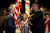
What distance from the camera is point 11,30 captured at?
2.78 m

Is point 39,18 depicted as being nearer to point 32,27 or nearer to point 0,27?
point 32,27

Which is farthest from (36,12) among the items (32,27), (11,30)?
(11,30)

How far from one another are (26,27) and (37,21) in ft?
1.18

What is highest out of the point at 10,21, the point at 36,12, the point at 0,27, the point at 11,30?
the point at 36,12

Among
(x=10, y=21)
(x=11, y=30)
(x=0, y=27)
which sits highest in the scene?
(x=10, y=21)

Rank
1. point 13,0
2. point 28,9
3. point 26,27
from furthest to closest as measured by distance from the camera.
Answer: point 13,0, point 28,9, point 26,27

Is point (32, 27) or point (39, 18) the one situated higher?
point (39, 18)

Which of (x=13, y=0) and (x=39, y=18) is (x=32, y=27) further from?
(x=13, y=0)

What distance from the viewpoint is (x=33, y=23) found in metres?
2.48

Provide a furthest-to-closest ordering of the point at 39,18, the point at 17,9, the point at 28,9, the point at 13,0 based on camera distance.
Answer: the point at 13,0
the point at 17,9
the point at 28,9
the point at 39,18

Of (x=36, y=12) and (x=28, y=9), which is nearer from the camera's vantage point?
(x=36, y=12)

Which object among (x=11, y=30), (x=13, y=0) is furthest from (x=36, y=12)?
(x=13, y=0)

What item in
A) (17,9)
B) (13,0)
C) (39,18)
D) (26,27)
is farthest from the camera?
(13,0)

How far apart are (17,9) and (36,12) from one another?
4.48 ft
